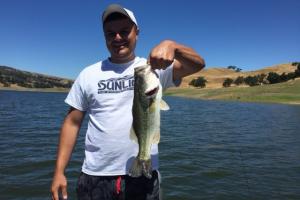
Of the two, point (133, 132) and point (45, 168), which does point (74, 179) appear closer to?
point (45, 168)

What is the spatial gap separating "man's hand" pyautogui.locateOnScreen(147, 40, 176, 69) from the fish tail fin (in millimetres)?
1146

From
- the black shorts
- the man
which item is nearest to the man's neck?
the man

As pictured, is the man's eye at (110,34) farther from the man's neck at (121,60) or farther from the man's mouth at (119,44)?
the man's neck at (121,60)

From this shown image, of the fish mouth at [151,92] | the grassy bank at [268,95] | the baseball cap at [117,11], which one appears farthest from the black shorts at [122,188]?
the grassy bank at [268,95]

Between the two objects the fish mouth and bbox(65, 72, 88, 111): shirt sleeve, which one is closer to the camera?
the fish mouth

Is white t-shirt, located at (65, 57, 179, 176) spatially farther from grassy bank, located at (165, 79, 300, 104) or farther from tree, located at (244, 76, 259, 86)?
tree, located at (244, 76, 259, 86)

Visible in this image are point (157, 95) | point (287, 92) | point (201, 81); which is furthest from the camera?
point (201, 81)

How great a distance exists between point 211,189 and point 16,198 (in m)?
6.00

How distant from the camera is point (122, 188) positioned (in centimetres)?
463

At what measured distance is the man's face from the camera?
15.1 feet

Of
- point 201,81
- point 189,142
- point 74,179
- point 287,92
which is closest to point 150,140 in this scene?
point 74,179

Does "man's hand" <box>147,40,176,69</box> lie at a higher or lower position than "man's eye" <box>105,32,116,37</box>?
lower

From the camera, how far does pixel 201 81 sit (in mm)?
151500

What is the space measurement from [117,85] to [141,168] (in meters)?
1.09
